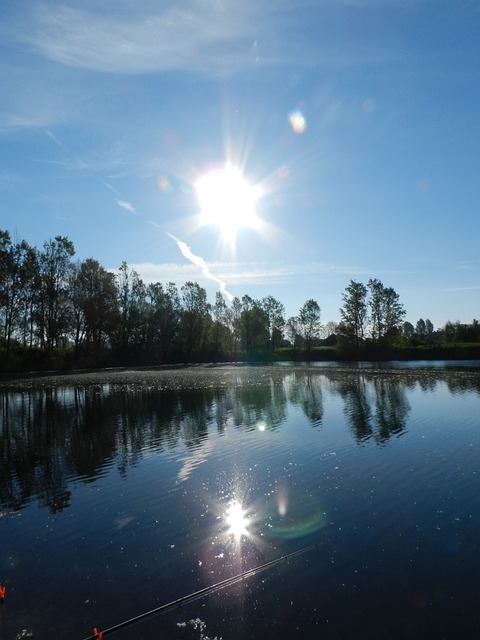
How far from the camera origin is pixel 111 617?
6.58 meters

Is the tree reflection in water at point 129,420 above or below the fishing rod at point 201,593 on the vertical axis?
above

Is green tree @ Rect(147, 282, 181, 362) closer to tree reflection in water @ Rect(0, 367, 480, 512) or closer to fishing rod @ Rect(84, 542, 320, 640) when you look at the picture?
tree reflection in water @ Rect(0, 367, 480, 512)

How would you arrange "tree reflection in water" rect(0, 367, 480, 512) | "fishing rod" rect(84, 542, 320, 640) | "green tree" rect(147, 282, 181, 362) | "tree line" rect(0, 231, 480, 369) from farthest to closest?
"green tree" rect(147, 282, 181, 362)
"tree line" rect(0, 231, 480, 369)
"tree reflection in water" rect(0, 367, 480, 512)
"fishing rod" rect(84, 542, 320, 640)

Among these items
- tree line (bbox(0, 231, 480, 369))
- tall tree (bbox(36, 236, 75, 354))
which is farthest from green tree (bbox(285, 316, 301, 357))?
tall tree (bbox(36, 236, 75, 354))

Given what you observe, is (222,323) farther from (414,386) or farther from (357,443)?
(357,443)

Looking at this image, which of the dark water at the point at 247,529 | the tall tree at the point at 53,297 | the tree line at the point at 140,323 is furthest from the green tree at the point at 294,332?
the dark water at the point at 247,529

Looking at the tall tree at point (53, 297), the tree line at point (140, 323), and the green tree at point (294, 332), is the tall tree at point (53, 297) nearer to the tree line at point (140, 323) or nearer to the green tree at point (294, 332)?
the tree line at point (140, 323)

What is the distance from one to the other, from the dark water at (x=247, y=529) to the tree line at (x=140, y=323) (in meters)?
56.1

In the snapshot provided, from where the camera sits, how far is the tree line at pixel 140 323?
7262cm

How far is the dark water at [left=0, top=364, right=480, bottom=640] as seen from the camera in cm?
656

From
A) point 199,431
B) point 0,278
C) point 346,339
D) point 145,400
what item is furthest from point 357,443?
point 346,339

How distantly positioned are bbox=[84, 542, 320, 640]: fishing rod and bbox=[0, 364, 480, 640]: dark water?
112 mm

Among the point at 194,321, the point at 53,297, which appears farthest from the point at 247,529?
the point at 194,321

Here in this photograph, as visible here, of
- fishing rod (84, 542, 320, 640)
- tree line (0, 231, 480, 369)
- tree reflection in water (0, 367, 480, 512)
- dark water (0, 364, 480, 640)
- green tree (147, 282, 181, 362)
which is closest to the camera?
fishing rod (84, 542, 320, 640)
